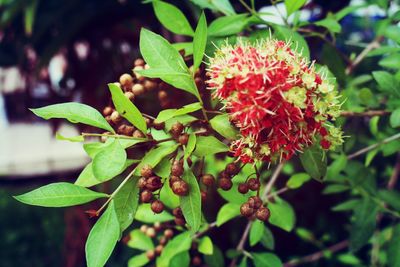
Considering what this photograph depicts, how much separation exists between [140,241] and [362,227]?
66cm

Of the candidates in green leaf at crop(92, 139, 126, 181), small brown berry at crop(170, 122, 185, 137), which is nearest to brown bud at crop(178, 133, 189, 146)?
small brown berry at crop(170, 122, 185, 137)

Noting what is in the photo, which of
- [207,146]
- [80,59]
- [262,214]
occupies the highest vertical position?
[207,146]

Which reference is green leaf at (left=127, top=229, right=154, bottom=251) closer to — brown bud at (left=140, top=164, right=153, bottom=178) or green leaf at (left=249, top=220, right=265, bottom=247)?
green leaf at (left=249, top=220, right=265, bottom=247)

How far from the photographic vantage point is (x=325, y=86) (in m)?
0.76

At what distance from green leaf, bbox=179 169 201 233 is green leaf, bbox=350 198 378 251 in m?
0.74

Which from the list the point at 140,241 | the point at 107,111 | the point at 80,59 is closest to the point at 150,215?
the point at 140,241

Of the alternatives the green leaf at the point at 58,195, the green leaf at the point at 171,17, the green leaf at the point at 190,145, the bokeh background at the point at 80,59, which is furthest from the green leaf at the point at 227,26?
the bokeh background at the point at 80,59

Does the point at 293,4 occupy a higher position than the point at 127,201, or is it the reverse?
the point at 293,4

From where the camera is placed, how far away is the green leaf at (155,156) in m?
0.78

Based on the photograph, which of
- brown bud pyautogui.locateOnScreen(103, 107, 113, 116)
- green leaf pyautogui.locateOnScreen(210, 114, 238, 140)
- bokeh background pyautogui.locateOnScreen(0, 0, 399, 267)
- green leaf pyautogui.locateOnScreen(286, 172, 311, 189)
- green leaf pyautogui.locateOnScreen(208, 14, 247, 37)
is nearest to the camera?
green leaf pyautogui.locateOnScreen(210, 114, 238, 140)

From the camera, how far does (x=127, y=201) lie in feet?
2.66

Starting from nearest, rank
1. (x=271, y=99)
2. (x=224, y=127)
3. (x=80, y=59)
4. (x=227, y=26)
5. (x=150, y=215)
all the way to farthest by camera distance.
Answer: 1. (x=271, y=99)
2. (x=224, y=127)
3. (x=227, y=26)
4. (x=150, y=215)
5. (x=80, y=59)

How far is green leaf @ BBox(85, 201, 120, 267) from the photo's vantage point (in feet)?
2.42

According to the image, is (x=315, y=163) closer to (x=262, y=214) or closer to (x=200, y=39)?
(x=262, y=214)
